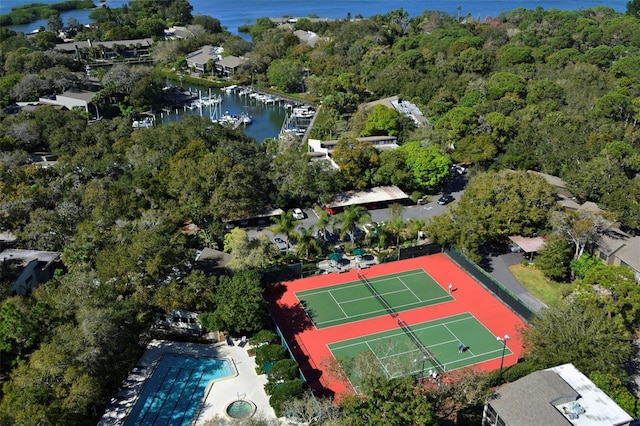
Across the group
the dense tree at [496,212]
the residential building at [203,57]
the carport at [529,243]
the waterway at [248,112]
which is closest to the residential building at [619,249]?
the carport at [529,243]

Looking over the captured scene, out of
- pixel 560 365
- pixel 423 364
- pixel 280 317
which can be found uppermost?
A: pixel 560 365

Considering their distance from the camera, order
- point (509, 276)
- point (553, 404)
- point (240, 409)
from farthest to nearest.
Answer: point (509, 276) → point (240, 409) → point (553, 404)

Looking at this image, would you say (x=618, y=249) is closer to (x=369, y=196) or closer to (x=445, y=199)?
(x=445, y=199)

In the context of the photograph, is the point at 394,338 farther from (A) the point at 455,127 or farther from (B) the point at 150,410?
(A) the point at 455,127

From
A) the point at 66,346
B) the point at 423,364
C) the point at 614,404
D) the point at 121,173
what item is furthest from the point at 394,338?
the point at 121,173

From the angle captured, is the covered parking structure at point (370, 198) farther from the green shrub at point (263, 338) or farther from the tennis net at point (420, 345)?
the green shrub at point (263, 338)

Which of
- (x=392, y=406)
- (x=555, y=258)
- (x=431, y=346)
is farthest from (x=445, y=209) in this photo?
(x=392, y=406)

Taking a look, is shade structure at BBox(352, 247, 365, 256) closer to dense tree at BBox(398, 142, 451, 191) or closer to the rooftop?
the rooftop

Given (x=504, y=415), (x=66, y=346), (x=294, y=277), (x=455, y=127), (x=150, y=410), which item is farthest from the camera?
(x=455, y=127)
